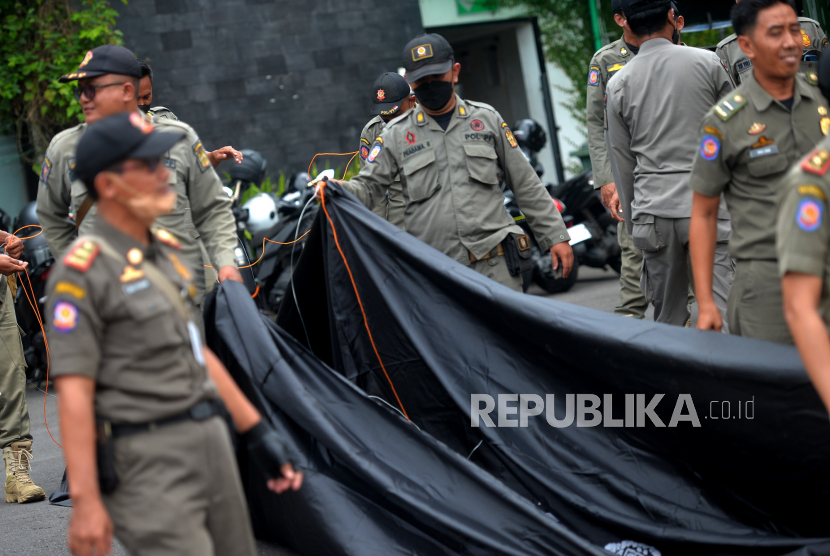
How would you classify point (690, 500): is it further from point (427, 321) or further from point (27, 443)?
point (27, 443)

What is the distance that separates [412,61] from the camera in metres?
4.14

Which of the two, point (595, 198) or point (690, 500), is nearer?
point (690, 500)

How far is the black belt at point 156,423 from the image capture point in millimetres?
2053

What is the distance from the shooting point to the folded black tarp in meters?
2.82

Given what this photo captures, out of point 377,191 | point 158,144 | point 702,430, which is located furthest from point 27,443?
point 702,430

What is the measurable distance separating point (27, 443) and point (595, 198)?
5742 mm

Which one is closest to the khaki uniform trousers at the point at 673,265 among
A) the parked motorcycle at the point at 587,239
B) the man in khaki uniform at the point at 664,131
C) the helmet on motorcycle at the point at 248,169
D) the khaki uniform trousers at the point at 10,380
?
the man in khaki uniform at the point at 664,131

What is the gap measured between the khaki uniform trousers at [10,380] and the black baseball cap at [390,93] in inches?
108

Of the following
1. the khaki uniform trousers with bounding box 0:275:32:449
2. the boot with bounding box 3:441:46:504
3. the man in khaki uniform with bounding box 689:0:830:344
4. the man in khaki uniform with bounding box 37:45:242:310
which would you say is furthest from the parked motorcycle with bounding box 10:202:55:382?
the man in khaki uniform with bounding box 689:0:830:344

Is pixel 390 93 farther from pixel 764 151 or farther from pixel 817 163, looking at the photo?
pixel 817 163

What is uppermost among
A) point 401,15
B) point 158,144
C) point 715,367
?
point 401,15

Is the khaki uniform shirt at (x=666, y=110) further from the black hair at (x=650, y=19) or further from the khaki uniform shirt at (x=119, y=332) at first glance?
the khaki uniform shirt at (x=119, y=332)

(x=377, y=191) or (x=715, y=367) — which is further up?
(x=377, y=191)

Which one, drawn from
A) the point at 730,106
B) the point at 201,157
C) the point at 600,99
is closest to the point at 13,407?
the point at 201,157
